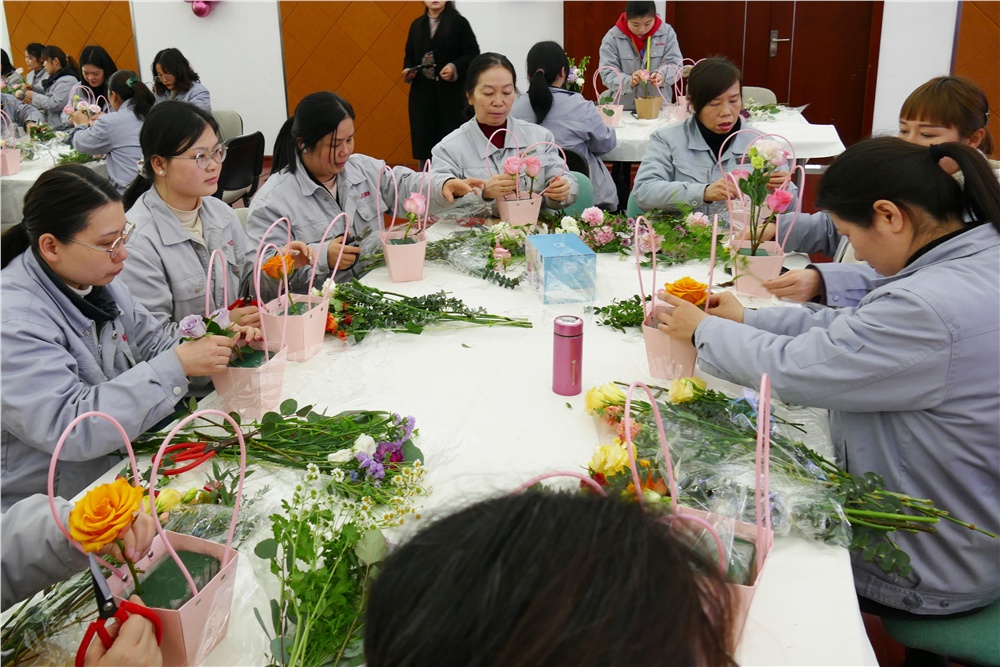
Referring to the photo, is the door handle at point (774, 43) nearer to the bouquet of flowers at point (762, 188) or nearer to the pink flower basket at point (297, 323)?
the bouquet of flowers at point (762, 188)

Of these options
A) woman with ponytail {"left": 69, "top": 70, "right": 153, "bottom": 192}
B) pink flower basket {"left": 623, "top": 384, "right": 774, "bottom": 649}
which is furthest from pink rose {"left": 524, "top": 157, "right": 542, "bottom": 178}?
woman with ponytail {"left": 69, "top": 70, "right": 153, "bottom": 192}

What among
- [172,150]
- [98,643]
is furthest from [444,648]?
[172,150]

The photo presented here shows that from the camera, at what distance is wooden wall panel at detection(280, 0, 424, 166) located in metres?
7.84

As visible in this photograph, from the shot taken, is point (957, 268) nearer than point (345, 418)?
Yes

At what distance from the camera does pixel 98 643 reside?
980 millimetres

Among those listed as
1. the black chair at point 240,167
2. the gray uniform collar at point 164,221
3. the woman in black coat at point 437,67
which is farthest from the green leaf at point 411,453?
the woman in black coat at point 437,67

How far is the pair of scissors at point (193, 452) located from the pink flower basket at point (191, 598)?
35cm

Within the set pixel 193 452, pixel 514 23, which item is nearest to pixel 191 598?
pixel 193 452

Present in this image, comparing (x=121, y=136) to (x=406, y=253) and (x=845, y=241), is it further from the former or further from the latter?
(x=845, y=241)

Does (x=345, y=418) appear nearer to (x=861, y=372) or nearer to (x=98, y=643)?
(x=98, y=643)

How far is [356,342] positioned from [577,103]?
107 inches

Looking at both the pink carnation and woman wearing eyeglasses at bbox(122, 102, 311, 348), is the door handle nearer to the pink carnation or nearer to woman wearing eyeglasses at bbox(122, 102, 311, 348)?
the pink carnation

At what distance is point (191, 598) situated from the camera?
106cm

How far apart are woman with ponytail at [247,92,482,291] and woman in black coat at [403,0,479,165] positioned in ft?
10.1
